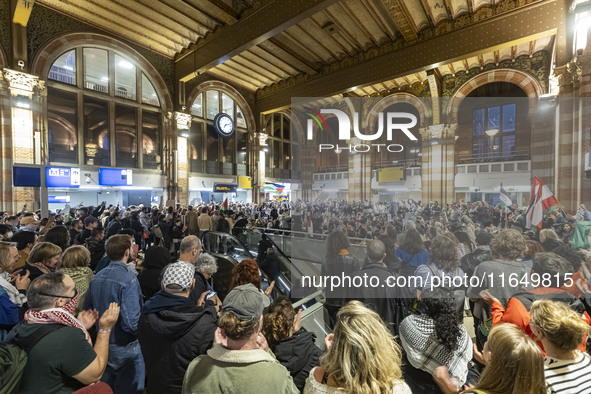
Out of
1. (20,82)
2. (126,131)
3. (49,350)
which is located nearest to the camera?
(49,350)

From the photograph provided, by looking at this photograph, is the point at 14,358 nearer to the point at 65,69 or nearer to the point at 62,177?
the point at 62,177

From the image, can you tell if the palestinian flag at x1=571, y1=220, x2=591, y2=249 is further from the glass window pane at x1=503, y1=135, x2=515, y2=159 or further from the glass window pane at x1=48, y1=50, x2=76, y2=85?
the glass window pane at x1=48, y1=50, x2=76, y2=85

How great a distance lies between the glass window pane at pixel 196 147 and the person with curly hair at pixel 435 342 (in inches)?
571

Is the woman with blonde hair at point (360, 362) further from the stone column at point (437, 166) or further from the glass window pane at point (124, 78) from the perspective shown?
the glass window pane at point (124, 78)

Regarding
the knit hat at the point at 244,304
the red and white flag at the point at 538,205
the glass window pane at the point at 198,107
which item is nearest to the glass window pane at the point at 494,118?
the red and white flag at the point at 538,205

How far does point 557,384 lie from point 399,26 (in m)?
9.29

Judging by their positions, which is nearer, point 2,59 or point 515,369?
point 515,369

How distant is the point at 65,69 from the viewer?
10375 mm

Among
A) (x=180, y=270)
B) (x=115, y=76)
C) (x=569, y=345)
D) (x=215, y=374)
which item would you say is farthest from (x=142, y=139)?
(x=569, y=345)

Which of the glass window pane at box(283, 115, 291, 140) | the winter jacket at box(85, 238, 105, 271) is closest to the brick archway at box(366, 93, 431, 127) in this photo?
the winter jacket at box(85, 238, 105, 271)

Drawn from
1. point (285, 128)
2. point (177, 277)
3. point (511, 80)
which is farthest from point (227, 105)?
point (177, 277)

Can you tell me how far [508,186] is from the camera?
296 centimetres

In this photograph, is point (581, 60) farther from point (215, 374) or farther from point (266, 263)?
point (215, 374)

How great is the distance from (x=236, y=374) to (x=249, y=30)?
30.2ft
